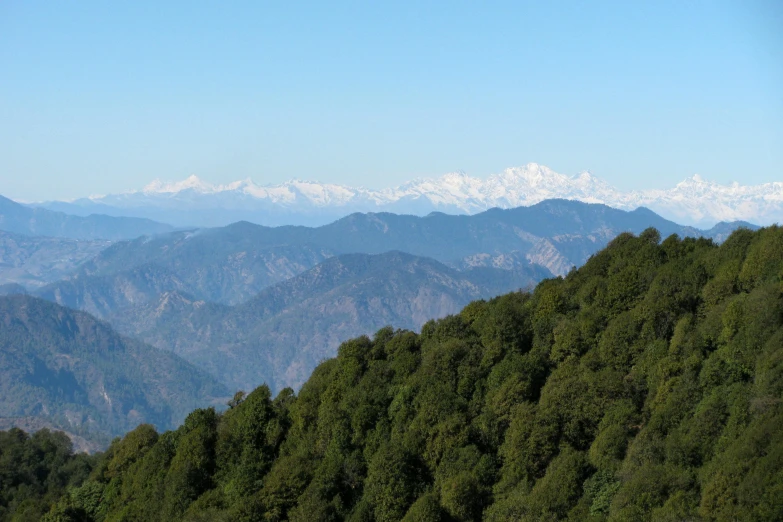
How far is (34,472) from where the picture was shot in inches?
4139

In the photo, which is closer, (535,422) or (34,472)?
(535,422)

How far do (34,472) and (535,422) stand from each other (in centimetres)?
6650

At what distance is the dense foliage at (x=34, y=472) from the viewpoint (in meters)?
92.0

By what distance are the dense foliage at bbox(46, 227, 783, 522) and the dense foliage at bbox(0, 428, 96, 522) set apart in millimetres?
9099

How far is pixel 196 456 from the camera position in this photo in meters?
76.6

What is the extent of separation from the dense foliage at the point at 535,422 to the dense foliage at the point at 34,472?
9.10 metres

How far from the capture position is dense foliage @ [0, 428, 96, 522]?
302 ft

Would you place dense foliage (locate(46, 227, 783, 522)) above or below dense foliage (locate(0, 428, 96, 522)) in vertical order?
above

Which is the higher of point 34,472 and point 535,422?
point 535,422

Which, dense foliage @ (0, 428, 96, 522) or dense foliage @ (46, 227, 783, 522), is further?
dense foliage @ (0, 428, 96, 522)

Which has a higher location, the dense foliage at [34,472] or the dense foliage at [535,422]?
the dense foliage at [535,422]

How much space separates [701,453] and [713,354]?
36.4 ft

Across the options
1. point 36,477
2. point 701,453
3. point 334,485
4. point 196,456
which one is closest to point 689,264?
point 701,453

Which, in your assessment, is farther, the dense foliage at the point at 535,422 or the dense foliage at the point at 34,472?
the dense foliage at the point at 34,472
